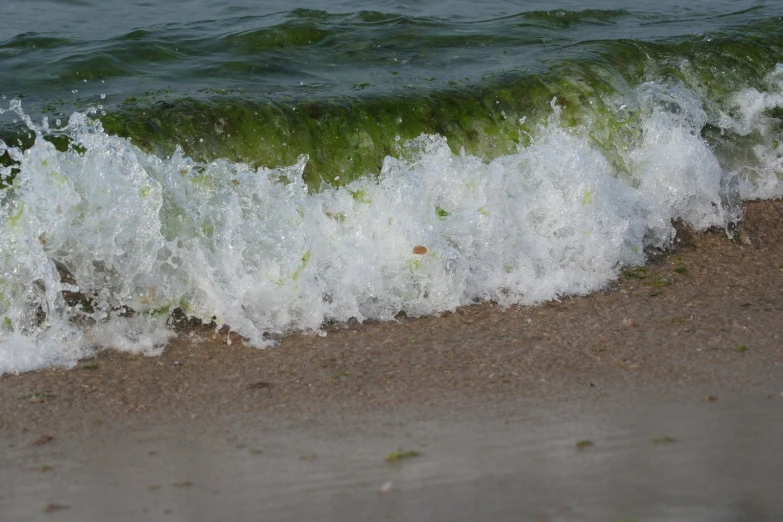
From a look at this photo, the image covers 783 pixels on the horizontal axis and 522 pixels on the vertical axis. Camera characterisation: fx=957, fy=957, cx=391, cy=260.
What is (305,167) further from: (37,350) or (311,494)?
(311,494)

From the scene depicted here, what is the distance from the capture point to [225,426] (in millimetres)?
3189

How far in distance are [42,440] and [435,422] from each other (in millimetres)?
1277

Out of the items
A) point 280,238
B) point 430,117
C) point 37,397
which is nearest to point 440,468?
point 37,397

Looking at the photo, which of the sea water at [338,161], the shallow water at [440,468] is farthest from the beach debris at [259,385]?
the sea water at [338,161]

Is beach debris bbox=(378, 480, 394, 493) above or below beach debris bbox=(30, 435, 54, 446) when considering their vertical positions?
below

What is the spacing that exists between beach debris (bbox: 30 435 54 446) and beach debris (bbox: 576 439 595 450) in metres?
1.69

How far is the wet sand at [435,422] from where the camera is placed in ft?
8.82

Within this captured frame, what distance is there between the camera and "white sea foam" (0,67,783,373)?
399 cm

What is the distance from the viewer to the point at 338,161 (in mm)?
5203

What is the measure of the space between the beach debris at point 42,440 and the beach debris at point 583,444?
169 centimetres

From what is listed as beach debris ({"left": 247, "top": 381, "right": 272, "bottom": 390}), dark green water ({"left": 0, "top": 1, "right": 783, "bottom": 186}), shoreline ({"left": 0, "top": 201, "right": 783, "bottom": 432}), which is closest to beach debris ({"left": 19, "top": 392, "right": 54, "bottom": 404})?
shoreline ({"left": 0, "top": 201, "right": 783, "bottom": 432})

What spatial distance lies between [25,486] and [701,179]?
4064 mm

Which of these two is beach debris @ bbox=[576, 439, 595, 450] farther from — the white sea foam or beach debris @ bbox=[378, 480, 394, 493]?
the white sea foam

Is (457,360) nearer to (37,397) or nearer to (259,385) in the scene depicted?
(259,385)
